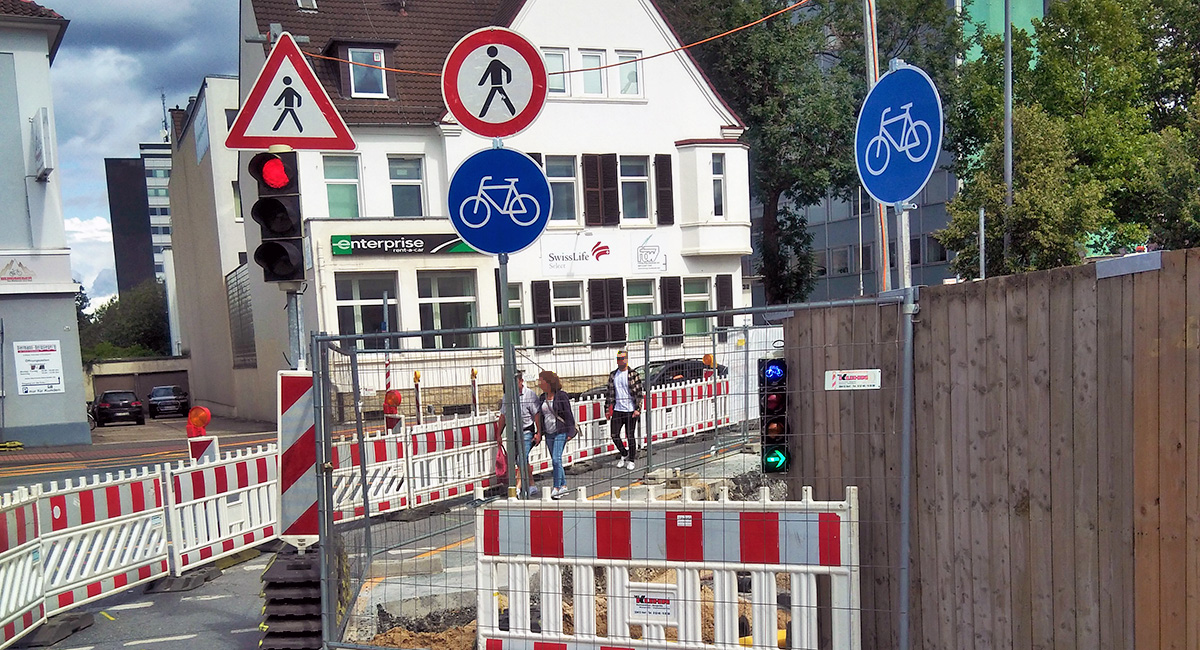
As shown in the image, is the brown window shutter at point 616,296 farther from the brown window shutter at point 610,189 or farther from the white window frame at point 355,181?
the white window frame at point 355,181

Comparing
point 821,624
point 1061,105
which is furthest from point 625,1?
point 821,624

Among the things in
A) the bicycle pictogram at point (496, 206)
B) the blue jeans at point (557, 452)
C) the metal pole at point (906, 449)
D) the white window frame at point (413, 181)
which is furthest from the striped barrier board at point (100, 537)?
the white window frame at point (413, 181)

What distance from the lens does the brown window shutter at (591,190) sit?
29906 mm

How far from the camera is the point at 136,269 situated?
114 meters

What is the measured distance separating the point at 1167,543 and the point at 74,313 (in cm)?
2681

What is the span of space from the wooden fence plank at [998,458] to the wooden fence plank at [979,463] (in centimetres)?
2

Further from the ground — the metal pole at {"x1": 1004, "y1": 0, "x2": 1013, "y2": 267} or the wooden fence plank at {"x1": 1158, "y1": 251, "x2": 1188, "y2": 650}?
the metal pole at {"x1": 1004, "y1": 0, "x2": 1013, "y2": 267}

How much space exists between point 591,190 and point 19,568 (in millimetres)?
23920

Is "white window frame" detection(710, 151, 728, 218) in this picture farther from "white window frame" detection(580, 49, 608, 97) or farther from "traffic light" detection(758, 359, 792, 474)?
"traffic light" detection(758, 359, 792, 474)

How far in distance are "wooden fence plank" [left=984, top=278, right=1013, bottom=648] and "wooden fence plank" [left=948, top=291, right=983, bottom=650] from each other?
0.11 m

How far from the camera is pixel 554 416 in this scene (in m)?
6.05

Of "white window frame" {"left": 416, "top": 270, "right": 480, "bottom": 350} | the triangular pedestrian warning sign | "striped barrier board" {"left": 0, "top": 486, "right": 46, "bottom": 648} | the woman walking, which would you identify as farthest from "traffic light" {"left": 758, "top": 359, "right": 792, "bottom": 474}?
"white window frame" {"left": 416, "top": 270, "right": 480, "bottom": 350}

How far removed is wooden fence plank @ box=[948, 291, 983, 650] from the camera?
4.57 meters

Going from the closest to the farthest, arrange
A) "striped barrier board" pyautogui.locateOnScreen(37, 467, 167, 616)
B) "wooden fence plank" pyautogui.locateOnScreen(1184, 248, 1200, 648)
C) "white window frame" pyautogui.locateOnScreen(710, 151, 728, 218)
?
"wooden fence plank" pyautogui.locateOnScreen(1184, 248, 1200, 648) < "striped barrier board" pyautogui.locateOnScreen(37, 467, 167, 616) < "white window frame" pyautogui.locateOnScreen(710, 151, 728, 218)
